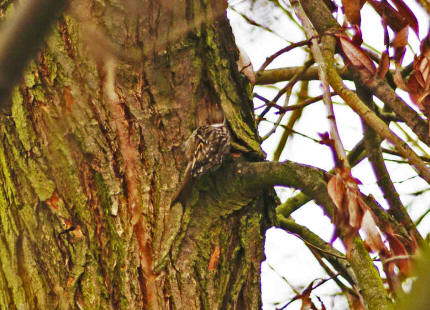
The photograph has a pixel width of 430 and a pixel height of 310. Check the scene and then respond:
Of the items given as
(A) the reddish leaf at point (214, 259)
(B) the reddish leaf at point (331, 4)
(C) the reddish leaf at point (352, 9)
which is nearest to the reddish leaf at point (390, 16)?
(C) the reddish leaf at point (352, 9)

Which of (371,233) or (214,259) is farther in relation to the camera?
(214,259)

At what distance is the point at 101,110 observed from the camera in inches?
68.4

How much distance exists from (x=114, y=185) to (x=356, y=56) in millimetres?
801

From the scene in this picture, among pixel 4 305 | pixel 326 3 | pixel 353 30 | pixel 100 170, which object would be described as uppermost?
pixel 326 3

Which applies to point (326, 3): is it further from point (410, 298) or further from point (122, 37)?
point (410, 298)

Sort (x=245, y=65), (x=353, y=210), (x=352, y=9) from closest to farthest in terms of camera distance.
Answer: (x=353, y=210) → (x=352, y=9) → (x=245, y=65)

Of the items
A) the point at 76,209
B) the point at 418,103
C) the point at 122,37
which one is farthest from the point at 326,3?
the point at 76,209

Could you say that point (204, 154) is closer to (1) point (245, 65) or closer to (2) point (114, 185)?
(2) point (114, 185)

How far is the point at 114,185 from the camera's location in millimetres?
1721

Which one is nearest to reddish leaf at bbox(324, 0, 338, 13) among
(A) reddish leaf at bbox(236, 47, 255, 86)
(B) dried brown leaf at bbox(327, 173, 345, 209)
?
(A) reddish leaf at bbox(236, 47, 255, 86)

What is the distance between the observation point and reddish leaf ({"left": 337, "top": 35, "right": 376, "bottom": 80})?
60.1 inches

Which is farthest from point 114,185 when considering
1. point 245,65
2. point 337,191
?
point 337,191

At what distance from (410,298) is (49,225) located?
1.30m

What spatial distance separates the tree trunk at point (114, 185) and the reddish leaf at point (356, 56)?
39 cm
